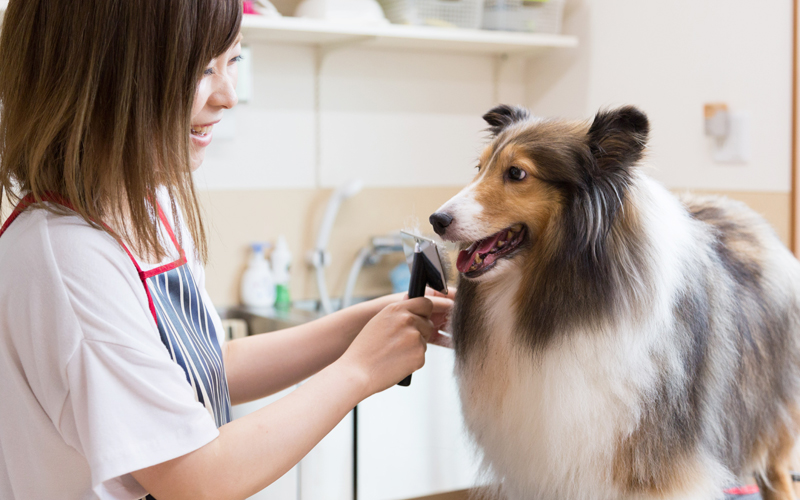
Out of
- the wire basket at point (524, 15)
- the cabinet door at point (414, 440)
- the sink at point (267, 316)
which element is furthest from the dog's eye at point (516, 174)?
the wire basket at point (524, 15)

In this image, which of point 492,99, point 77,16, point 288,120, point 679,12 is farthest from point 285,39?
point 77,16

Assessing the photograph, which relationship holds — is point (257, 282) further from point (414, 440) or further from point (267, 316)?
point (414, 440)

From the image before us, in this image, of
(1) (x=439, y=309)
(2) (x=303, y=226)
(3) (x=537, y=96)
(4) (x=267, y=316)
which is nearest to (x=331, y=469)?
(4) (x=267, y=316)

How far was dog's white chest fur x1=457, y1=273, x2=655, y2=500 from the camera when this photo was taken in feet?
3.29

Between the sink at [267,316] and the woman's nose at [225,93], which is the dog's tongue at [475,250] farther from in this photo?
the sink at [267,316]

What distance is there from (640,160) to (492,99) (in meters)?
2.21

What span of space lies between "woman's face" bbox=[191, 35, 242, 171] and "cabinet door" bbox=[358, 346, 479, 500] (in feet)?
4.02

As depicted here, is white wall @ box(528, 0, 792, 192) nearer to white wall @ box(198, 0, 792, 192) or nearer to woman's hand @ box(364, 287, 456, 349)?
white wall @ box(198, 0, 792, 192)

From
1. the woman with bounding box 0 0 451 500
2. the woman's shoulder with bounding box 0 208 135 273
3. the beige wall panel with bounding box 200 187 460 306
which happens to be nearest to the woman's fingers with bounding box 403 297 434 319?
the woman with bounding box 0 0 451 500

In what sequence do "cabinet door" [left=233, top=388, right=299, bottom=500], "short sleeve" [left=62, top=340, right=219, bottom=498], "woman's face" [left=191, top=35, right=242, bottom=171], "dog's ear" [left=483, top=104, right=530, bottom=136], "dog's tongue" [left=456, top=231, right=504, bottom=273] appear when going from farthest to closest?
"cabinet door" [left=233, top=388, right=299, bottom=500] < "dog's ear" [left=483, top=104, right=530, bottom=136] < "dog's tongue" [left=456, top=231, right=504, bottom=273] < "woman's face" [left=191, top=35, right=242, bottom=171] < "short sleeve" [left=62, top=340, right=219, bottom=498]

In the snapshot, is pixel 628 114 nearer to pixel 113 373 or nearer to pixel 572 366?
pixel 572 366

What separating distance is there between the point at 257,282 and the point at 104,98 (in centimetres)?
180

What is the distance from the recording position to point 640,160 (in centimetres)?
106

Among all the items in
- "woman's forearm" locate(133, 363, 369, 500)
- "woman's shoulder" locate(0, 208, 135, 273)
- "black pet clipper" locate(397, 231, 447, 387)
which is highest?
"woman's shoulder" locate(0, 208, 135, 273)
